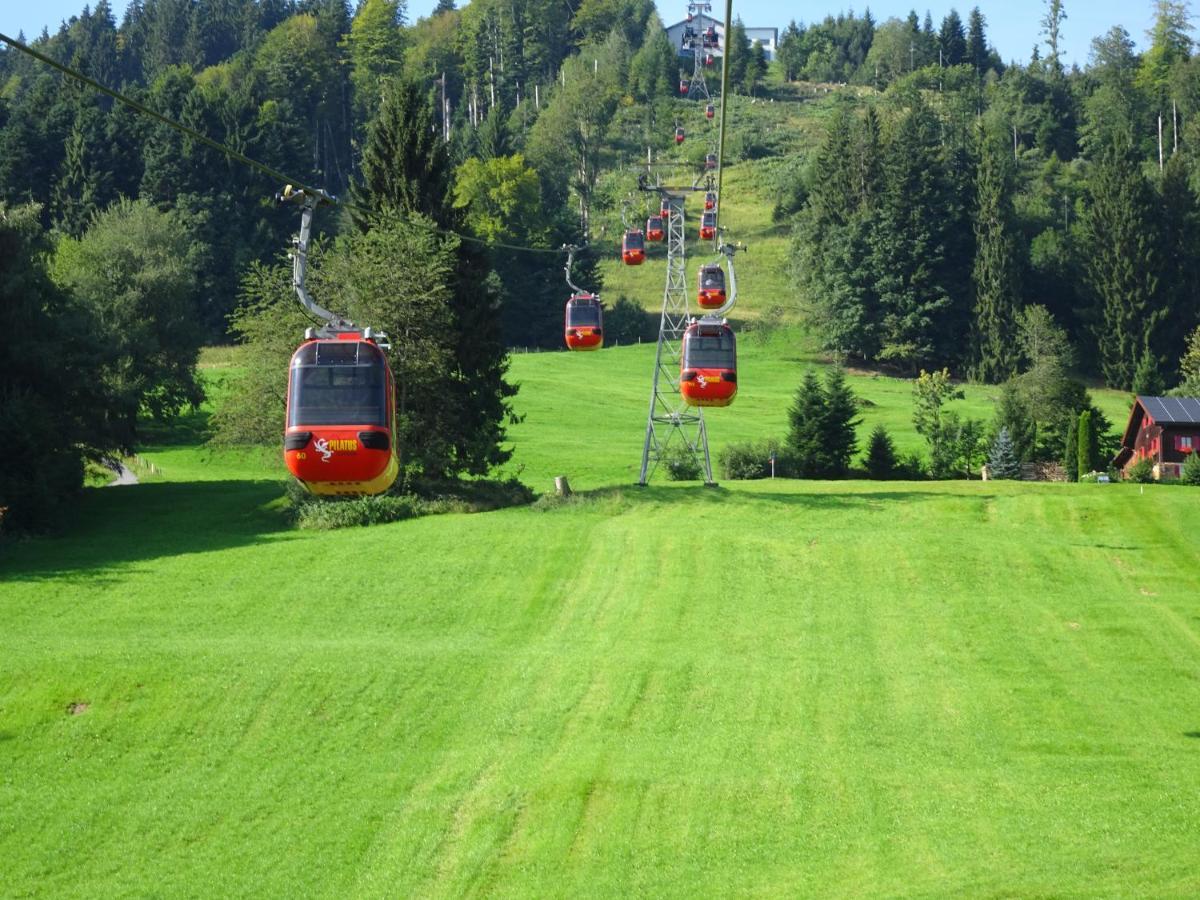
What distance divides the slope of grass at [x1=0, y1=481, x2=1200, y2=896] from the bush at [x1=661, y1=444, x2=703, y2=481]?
1683cm

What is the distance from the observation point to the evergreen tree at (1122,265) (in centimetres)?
11800

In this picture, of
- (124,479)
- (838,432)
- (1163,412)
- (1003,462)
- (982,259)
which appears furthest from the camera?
(982,259)

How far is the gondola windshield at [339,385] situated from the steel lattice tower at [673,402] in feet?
86.7

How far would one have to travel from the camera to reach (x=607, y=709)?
3812cm

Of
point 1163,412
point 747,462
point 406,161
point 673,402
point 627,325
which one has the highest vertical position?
point 406,161

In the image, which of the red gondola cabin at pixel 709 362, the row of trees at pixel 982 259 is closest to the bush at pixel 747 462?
the red gondola cabin at pixel 709 362

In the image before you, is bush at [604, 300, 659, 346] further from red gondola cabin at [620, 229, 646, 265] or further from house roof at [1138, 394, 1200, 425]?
house roof at [1138, 394, 1200, 425]

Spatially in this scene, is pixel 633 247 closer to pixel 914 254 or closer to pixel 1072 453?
pixel 1072 453

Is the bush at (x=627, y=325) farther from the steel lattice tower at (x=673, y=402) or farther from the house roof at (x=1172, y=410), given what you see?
the house roof at (x=1172, y=410)

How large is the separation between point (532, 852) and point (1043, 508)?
3407 cm

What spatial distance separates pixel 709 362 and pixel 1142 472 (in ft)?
109

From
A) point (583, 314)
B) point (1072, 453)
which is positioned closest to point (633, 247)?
point (583, 314)

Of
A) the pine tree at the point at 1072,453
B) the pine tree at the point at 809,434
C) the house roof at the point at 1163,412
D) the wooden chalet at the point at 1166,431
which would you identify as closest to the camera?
the wooden chalet at the point at 1166,431

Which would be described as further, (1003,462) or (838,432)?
(838,432)
